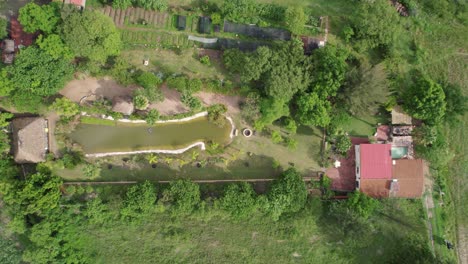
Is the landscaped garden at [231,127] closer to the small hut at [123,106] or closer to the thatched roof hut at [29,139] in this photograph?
the small hut at [123,106]

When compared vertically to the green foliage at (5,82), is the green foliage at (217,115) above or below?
below

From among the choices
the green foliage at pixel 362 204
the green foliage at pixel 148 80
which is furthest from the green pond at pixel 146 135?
the green foliage at pixel 362 204

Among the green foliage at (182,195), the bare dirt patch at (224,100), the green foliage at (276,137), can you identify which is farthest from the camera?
the bare dirt patch at (224,100)

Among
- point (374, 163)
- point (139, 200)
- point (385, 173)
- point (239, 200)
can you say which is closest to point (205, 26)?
point (239, 200)

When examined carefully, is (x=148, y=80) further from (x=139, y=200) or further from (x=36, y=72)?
(x=139, y=200)

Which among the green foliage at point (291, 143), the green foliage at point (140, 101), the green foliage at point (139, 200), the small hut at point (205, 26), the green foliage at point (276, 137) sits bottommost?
the green foliage at point (139, 200)

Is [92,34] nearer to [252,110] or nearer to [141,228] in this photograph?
[252,110]

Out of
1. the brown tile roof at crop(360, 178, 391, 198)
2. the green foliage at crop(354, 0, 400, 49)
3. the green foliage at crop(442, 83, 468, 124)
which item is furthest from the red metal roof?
the green foliage at crop(354, 0, 400, 49)
